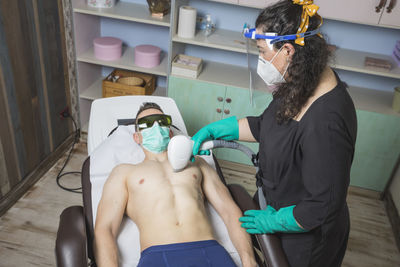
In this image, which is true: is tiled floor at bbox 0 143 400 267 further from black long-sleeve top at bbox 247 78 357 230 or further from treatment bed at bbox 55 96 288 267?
black long-sleeve top at bbox 247 78 357 230

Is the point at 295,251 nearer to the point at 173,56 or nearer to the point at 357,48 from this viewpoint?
the point at 173,56

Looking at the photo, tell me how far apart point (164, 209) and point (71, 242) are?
1.38ft

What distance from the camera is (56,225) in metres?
2.14

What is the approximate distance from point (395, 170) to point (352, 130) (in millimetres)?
1868

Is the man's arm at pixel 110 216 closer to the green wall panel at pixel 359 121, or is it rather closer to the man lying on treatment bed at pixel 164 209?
the man lying on treatment bed at pixel 164 209

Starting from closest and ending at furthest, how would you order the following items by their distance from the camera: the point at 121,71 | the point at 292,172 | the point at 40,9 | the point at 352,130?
the point at 352,130 → the point at 292,172 → the point at 40,9 → the point at 121,71

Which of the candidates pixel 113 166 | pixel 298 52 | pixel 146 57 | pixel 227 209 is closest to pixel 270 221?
pixel 227 209

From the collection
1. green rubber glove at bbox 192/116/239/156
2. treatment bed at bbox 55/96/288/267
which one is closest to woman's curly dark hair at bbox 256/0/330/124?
green rubber glove at bbox 192/116/239/156

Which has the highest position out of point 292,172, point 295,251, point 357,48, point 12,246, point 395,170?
point 357,48

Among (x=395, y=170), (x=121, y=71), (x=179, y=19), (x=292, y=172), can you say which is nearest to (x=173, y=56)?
(x=179, y=19)

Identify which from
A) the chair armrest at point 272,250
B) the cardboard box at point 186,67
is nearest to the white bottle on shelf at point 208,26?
the cardboard box at point 186,67

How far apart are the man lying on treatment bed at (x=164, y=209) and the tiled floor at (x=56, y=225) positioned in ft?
2.43

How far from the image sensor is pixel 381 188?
2.72 metres

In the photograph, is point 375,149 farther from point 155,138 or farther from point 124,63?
point 124,63
